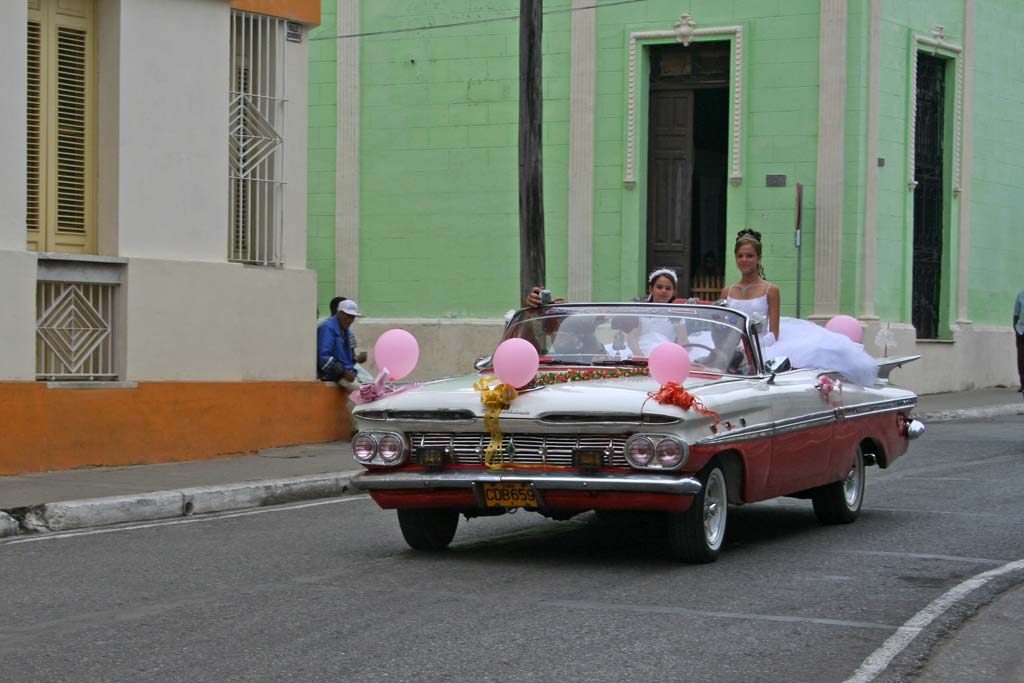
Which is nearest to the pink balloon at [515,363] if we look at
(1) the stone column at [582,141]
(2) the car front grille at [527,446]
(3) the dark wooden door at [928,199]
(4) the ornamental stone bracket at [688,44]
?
(2) the car front grille at [527,446]

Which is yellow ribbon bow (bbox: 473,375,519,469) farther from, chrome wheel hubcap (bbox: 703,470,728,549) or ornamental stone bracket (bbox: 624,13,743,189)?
ornamental stone bracket (bbox: 624,13,743,189)

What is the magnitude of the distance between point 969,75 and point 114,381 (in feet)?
58.4

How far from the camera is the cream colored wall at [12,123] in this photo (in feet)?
43.1

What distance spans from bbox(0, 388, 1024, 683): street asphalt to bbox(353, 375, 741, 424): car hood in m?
1.92

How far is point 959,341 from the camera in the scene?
87.7 feet

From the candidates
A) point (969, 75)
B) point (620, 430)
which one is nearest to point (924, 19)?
point (969, 75)

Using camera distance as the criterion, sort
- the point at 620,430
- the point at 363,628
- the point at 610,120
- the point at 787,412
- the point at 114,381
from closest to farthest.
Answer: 1. the point at 363,628
2. the point at 620,430
3. the point at 787,412
4. the point at 114,381
5. the point at 610,120

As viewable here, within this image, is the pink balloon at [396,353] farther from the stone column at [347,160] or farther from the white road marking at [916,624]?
the stone column at [347,160]

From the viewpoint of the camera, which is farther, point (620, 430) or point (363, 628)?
point (620, 430)

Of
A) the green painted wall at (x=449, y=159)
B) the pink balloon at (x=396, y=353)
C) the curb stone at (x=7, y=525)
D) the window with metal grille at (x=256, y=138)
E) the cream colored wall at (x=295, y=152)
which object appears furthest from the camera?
the green painted wall at (x=449, y=159)

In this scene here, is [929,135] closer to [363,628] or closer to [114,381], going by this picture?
[114,381]

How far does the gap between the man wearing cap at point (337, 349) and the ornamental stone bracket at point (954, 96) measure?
12041 millimetres

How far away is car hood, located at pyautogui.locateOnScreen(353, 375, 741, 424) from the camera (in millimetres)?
8055

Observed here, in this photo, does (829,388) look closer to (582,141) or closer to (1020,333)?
(1020,333)
